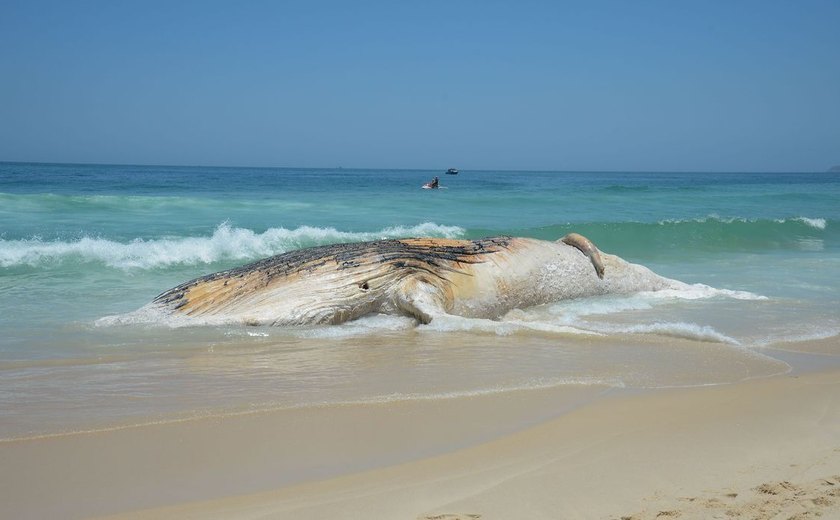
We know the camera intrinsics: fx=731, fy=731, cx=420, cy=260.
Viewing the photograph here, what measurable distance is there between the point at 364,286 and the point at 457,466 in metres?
3.50

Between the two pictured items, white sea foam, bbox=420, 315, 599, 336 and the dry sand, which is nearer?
the dry sand

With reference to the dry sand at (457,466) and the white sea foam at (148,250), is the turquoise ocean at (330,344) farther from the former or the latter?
the dry sand at (457,466)

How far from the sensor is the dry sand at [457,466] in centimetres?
310

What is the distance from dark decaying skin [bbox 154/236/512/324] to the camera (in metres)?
6.73

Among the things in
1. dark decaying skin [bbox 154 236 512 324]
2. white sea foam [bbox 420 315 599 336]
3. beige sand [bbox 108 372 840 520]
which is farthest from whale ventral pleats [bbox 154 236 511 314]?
beige sand [bbox 108 372 840 520]

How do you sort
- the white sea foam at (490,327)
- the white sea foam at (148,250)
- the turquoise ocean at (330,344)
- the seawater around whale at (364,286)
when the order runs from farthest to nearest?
1. the white sea foam at (148,250)
2. the seawater around whale at (364,286)
3. the white sea foam at (490,327)
4. the turquoise ocean at (330,344)

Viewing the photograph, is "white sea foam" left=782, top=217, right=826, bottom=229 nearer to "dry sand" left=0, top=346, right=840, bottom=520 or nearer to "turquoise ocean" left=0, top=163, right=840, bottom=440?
"turquoise ocean" left=0, top=163, right=840, bottom=440

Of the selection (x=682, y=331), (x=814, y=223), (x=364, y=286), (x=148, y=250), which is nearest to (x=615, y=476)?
(x=682, y=331)

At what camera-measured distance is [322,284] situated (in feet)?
22.2

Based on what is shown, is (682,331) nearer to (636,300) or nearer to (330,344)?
(636,300)

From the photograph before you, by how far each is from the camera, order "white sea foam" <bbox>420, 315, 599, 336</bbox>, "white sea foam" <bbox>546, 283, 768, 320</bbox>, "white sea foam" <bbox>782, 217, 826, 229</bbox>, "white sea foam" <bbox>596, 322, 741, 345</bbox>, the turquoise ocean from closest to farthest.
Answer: the turquoise ocean < "white sea foam" <bbox>596, 322, 741, 345</bbox> < "white sea foam" <bbox>420, 315, 599, 336</bbox> < "white sea foam" <bbox>546, 283, 768, 320</bbox> < "white sea foam" <bbox>782, 217, 826, 229</bbox>

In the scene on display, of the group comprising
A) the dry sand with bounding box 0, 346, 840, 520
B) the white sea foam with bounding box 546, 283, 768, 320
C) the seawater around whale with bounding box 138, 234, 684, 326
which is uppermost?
the seawater around whale with bounding box 138, 234, 684, 326

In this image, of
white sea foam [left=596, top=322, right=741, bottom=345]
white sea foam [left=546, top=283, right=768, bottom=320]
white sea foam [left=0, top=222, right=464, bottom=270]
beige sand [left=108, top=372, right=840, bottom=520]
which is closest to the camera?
beige sand [left=108, top=372, right=840, bottom=520]

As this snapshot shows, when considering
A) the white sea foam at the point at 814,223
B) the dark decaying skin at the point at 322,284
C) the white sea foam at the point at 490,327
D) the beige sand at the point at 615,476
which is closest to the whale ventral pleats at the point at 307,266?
the dark decaying skin at the point at 322,284
